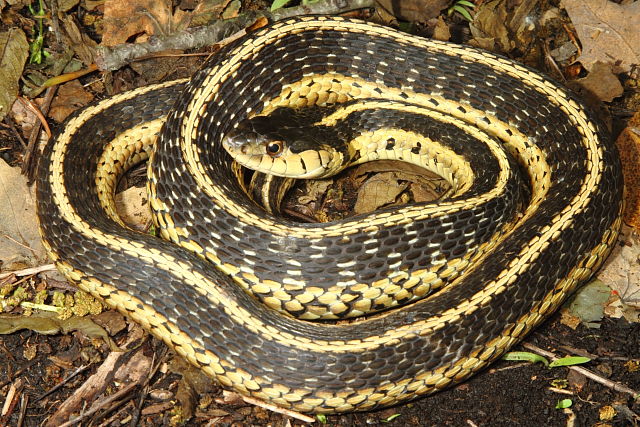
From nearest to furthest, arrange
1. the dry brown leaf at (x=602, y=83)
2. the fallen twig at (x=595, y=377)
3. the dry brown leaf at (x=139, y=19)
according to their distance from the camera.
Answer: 1. the fallen twig at (x=595, y=377)
2. the dry brown leaf at (x=602, y=83)
3. the dry brown leaf at (x=139, y=19)

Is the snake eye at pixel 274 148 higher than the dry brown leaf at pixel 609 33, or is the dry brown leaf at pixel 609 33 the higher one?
the dry brown leaf at pixel 609 33

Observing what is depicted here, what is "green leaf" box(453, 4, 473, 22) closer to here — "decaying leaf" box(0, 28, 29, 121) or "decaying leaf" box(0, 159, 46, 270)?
"decaying leaf" box(0, 28, 29, 121)

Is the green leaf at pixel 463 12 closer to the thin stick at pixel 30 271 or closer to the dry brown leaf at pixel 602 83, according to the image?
the dry brown leaf at pixel 602 83

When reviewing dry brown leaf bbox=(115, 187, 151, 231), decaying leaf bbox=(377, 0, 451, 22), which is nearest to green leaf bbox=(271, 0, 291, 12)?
decaying leaf bbox=(377, 0, 451, 22)

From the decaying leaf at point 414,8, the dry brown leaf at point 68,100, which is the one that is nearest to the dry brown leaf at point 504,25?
the decaying leaf at point 414,8

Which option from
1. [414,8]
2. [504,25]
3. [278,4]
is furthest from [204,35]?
[504,25]

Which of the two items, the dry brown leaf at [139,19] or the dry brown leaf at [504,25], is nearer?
the dry brown leaf at [139,19]

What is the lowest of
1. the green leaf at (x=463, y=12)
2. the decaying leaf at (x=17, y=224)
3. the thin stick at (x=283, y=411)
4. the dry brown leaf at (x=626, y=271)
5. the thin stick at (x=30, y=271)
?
the thin stick at (x=283, y=411)
